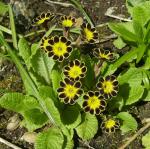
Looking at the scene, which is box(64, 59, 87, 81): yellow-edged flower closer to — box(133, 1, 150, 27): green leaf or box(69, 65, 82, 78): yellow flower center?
box(69, 65, 82, 78): yellow flower center

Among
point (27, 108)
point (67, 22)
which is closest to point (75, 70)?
point (67, 22)

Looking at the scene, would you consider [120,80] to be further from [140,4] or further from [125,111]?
[140,4]

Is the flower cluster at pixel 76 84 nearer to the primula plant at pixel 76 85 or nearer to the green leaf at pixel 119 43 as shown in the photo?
the primula plant at pixel 76 85

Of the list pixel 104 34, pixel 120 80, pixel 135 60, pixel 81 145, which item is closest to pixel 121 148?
pixel 81 145

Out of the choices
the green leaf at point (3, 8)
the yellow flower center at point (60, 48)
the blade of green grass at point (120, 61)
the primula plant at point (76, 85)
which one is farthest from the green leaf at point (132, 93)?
the green leaf at point (3, 8)

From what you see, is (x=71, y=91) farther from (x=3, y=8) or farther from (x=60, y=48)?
(x=3, y=8)

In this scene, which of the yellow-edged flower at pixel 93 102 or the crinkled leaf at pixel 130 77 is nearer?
the yellow-edged flower at pixel 93 102
